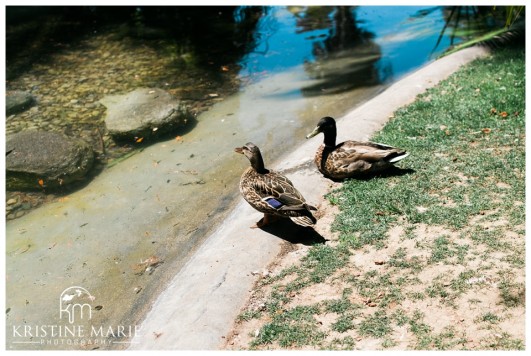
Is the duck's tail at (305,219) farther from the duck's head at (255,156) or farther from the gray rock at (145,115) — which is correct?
the gray rock at (145,115)

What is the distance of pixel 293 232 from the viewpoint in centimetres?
602

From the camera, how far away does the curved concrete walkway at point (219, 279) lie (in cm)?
471

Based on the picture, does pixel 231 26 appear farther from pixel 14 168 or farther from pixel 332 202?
pixel 332 202

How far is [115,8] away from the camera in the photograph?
16.4 metres

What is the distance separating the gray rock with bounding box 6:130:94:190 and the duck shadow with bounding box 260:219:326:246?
3425mm

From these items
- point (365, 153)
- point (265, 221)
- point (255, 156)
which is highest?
point (255, 156)

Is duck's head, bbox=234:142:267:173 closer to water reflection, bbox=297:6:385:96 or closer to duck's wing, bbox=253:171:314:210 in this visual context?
duck's wing, bbox=253:171:314:210

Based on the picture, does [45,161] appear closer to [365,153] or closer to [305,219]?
[305,219]

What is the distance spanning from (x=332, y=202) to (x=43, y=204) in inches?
152

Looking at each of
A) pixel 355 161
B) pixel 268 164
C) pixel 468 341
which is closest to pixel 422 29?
pixel 268 164

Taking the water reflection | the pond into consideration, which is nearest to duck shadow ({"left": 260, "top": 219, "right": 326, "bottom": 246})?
the pond

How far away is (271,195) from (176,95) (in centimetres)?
545

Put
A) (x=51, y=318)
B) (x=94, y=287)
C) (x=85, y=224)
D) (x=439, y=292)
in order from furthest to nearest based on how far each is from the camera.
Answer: (x=85, y=224)
(x=94, y=287)
(x=51, y=318)
(x=439, y=292)

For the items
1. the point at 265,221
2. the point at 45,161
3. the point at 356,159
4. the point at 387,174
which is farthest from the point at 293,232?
the point at 45,161
